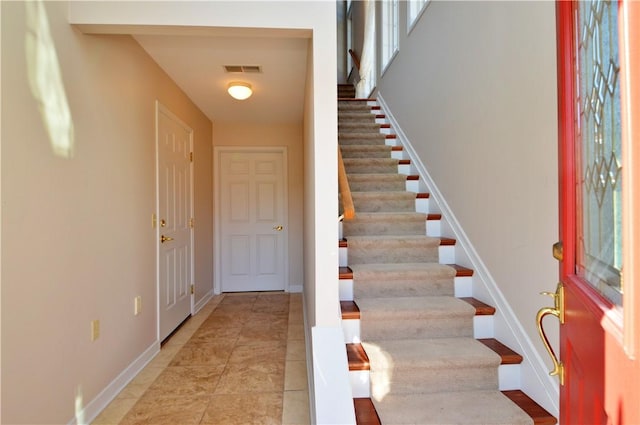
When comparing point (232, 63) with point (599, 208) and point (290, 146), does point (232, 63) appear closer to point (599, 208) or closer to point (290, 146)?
point (290, 146)

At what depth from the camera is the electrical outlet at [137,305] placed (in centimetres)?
236

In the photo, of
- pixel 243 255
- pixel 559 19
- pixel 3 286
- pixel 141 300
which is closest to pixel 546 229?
pixel 559 19

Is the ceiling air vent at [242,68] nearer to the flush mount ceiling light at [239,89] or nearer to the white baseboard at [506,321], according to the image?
the flush mount ceiling light at [239,89]

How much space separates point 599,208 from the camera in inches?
24.6

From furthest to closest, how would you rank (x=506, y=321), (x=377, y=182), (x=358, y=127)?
(x=358, y=127) → (x=377, y=182) → (x=506, y=321)

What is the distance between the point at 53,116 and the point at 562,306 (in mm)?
2122

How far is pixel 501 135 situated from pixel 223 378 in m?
2.38

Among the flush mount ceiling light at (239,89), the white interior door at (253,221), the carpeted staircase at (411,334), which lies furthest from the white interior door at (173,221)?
the carpeted staircase at (411,334)

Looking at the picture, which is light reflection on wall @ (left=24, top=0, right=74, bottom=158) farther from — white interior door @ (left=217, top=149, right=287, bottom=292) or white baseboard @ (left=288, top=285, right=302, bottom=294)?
white baseboard @ (left=288, top=285, right=302, bottom=294)

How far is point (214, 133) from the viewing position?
4.45m

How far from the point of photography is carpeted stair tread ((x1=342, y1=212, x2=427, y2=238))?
275 centimetres

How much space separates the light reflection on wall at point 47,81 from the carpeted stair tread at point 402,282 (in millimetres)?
1789

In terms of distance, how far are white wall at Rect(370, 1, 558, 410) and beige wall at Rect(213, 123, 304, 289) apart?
6.35ft

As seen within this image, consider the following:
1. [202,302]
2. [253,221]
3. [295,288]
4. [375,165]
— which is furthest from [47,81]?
[295,288]
